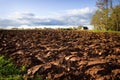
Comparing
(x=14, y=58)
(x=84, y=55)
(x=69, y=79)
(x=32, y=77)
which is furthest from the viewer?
(x=14, y=58)

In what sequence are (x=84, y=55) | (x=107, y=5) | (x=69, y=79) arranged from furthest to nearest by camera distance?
(x=107, y=5) < (x=84, y=55) < (x=69, y=79)

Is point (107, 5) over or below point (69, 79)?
over

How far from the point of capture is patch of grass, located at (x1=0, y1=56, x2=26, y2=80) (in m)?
6.16

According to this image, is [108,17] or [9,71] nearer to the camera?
[9,71]

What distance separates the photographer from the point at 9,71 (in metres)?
6.97

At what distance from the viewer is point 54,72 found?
19.2 feet

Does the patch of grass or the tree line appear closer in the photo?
the patch of grass

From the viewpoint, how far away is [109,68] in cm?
565

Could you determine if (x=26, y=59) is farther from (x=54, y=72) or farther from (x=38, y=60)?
(x=54, y=72)

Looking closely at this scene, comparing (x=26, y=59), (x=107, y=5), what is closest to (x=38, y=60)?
(x=26, y=59)

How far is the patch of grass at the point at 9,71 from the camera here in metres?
6.16

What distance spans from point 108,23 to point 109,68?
3645 cm

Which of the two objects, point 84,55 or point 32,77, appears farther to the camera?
point 84,55

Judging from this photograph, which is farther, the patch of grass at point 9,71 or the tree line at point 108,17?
the tree line at point 108,17
